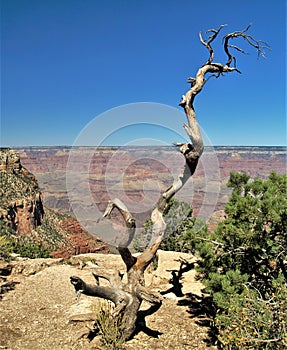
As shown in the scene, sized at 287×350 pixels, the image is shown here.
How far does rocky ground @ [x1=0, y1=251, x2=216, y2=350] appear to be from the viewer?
263 inches

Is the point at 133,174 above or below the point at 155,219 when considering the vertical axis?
above

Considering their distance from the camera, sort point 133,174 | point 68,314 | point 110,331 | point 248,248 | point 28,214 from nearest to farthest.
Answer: point 110,331
point 248,248
point 68,314
point 133,174
point 28,214

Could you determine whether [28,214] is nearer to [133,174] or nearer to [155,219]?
Answer: [133,174]

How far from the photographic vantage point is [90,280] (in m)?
11.2

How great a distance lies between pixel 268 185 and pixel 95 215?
166 inches

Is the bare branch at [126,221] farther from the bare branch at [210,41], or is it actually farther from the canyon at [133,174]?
the bare branch at [210,41]

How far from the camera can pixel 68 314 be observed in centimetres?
816

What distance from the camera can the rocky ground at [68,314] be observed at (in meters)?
6.69

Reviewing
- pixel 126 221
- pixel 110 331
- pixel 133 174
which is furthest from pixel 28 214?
pixel 126 221

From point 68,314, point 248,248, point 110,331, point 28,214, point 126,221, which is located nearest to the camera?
Answer: point 110,331

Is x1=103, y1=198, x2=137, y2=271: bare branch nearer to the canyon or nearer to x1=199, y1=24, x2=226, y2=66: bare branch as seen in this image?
the canyon

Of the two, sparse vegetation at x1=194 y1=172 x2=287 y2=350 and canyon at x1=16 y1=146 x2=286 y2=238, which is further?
canyon at x1=16 y1=146 x2=286 y2=238

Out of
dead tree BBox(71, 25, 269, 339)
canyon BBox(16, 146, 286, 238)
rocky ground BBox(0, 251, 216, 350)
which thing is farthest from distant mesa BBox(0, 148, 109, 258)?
dead tree BBox(71, 25, 269, 339)

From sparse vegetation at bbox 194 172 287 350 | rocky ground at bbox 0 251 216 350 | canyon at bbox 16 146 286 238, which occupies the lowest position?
rocky ground at bbox 0 251 216 350
